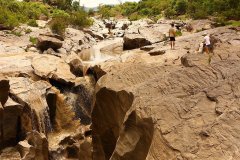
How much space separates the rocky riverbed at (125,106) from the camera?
820 cm

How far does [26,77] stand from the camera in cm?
2138

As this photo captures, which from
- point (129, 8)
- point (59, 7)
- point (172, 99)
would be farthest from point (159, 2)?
point (172, 99)

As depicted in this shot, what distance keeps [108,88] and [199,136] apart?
5229 mm

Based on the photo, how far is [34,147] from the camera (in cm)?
1652

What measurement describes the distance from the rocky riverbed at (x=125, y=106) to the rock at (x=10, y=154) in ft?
0.15

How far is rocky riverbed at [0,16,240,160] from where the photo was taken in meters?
8.20

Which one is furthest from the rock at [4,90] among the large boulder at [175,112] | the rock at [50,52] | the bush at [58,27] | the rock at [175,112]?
the bush at [58,27]

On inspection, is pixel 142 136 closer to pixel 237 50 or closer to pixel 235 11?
pixel 237 50

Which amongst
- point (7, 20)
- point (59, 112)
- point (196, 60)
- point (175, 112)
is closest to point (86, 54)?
point (7, 20)

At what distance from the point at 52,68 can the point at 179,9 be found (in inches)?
1637

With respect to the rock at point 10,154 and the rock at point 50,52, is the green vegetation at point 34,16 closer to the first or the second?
the rock at point 50,52

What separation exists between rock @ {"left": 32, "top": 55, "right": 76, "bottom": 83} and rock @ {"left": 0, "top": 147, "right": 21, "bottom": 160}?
6114mm

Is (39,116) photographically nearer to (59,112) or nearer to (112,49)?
Result: (59,112)

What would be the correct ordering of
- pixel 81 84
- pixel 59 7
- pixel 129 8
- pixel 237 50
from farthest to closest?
pixel 129 8
pixel 59 7
pixel 81 84
pixel 237 50
